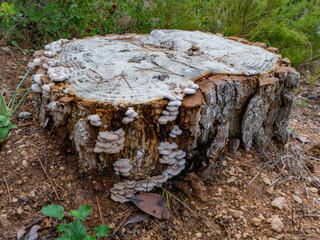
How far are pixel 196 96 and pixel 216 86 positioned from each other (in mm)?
238

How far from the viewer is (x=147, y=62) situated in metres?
2.17

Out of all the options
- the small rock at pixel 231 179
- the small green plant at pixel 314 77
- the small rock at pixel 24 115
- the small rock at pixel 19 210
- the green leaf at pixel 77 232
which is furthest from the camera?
the small green plant at pixel 314 77

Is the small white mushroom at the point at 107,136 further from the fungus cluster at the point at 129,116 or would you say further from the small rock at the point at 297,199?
the small rock at the point at 297,199

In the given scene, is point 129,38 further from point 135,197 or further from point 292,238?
point 292,238

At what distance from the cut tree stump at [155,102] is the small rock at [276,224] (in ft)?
2.04

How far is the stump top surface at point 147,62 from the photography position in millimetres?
1752

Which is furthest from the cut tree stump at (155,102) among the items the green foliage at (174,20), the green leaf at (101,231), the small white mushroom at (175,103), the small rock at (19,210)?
the green foliage at (174,20)

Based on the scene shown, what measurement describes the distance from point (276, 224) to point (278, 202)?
0.21 metres

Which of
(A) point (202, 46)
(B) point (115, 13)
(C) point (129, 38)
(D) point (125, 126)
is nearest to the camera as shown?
(D) point (125, 126)

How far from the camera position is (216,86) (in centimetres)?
190

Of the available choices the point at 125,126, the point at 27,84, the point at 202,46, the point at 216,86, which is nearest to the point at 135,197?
the point at 125,126

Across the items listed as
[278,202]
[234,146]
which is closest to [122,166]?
[234,146]

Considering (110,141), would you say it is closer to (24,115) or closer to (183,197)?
(183,197)

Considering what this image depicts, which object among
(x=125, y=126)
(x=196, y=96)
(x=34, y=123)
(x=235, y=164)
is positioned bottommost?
(x=235, y=164)
